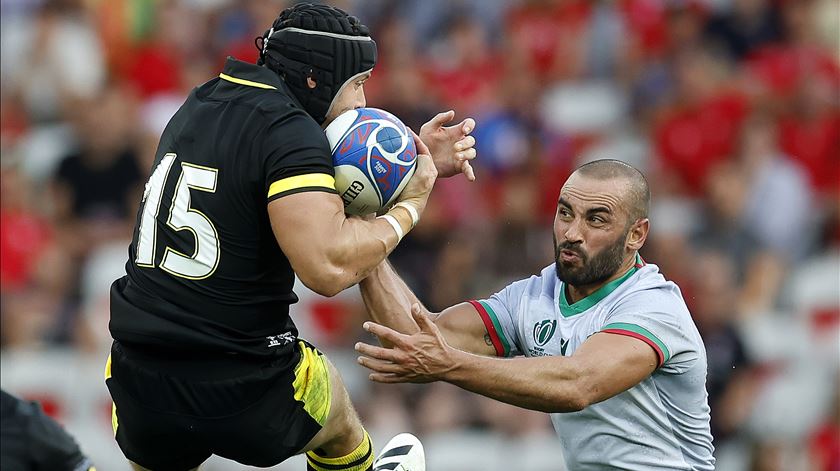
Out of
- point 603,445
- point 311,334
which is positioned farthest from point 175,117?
point 311,334

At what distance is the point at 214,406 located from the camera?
5234 millimetres

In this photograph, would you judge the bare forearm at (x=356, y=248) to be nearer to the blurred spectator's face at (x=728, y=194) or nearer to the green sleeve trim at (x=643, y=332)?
the green sleeve trim at (x=643, y=332)

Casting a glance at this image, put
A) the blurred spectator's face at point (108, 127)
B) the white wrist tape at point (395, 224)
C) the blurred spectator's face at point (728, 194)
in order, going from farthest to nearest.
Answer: the blurred spectator's face at point (108, 127) → the blurred spectator's face at point (728, 194) → the white wrist tape at point (395, 224)

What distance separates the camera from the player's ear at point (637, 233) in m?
A: 5.71

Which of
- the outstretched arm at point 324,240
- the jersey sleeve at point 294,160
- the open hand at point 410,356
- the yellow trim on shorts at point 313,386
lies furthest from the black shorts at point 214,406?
the jersey sleeve at point 294,160

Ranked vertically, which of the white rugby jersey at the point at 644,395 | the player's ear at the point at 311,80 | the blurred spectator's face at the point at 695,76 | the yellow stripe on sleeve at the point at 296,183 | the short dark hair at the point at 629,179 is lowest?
the blurred spectator's face at the point at 695,76

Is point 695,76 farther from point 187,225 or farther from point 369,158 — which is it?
point 187,225

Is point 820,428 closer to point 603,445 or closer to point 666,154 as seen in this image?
point 666,154

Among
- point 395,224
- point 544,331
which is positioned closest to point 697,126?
point 544,331

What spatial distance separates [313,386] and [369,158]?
38.1 inches

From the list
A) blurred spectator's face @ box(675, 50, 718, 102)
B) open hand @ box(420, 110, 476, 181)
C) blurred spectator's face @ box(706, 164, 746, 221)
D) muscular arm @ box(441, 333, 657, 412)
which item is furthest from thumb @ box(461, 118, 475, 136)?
blurred spectator's face @ box(675, 50, 718, 102)

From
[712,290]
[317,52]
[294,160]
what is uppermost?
[317,52]

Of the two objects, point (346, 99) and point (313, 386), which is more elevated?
point (346, 99)

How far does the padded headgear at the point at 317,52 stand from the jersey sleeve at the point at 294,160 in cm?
30
